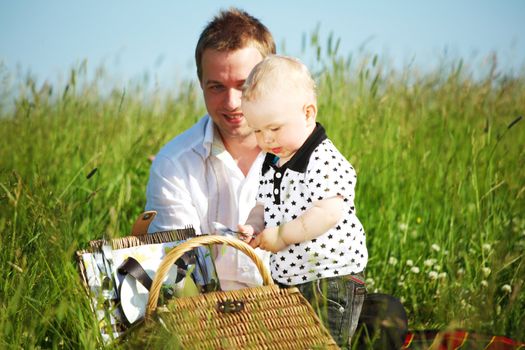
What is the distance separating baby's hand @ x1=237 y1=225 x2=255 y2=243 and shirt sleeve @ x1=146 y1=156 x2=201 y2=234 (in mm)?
733

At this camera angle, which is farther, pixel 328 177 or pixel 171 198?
pixel 171 198

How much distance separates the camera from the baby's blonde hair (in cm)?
248

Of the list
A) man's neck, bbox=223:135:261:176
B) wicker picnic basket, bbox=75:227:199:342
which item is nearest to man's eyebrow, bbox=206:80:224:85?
man's neck, bbox=223:135:261:176

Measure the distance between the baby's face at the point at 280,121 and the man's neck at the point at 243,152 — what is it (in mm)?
837

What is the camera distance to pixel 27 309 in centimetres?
252

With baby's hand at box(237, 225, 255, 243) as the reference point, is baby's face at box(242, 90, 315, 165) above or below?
above

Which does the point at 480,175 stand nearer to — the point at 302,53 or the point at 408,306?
the point at 408,306

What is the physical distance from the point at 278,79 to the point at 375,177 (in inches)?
70.3

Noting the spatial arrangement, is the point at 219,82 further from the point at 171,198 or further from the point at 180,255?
the point at 180,255

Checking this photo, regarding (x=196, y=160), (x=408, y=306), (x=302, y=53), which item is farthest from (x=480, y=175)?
(x=196, y=160)

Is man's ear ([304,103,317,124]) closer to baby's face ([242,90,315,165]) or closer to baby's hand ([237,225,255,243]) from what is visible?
baby's face ([242,90,315,165])

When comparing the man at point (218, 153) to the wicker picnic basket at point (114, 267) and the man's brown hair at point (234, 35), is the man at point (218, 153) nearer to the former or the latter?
the man's brown hair at point (234, 35)

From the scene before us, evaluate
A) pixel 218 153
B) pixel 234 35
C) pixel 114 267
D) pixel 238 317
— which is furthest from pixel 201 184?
pixel 238 317

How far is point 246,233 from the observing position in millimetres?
2604
